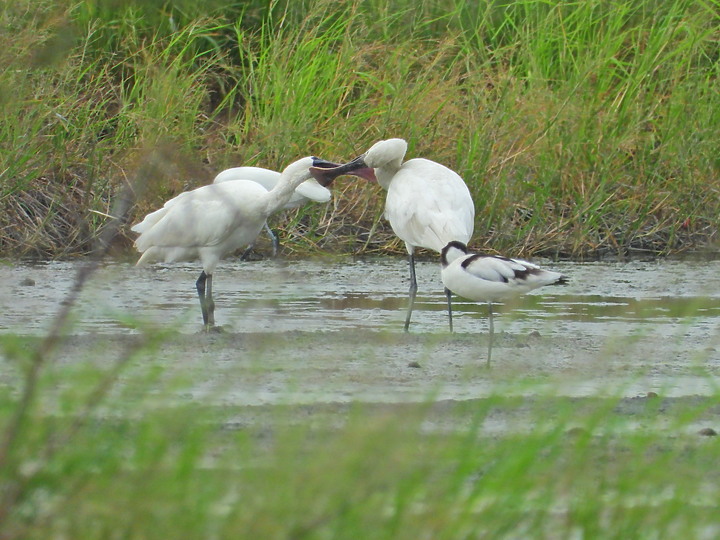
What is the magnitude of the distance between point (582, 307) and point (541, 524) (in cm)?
517

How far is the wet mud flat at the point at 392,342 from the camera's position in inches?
173

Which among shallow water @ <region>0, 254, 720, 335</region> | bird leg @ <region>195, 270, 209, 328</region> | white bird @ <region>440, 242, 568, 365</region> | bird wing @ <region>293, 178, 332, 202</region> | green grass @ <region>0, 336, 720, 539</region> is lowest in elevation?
shallow water @ <region>0, 254, 720, 335</region>

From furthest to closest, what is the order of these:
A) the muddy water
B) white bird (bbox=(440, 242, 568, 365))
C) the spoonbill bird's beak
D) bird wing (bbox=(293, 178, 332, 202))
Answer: bird wing (bbox=(293, 178, 332, 202)) → the spoonbill bird's beak → white bird (bbox=(440, 242, 568, 365)) → the muddy water

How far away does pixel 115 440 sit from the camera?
2.84m

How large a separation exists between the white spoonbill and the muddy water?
1.43 feet

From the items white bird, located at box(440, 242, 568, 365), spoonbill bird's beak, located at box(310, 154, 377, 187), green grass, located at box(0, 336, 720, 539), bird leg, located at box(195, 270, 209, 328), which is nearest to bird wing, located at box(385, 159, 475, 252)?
spoonbill bird's beak, located at box(310, 154, 377, 187)

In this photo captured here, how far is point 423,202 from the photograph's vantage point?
716 cm

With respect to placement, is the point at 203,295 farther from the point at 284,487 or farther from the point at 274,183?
the point at 284,487

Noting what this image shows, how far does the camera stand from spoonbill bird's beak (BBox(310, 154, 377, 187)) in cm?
780

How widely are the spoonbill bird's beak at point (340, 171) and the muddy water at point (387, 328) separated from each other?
0.60 m

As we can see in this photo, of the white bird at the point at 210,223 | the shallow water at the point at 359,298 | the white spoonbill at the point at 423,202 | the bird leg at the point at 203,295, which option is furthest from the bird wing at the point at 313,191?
the bird leg at the point at 203,295

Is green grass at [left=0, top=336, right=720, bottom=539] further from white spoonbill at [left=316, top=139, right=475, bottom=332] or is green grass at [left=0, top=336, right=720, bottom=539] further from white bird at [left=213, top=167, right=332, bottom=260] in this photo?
white bird at [left=213, top=167, right=332, bottom=260]

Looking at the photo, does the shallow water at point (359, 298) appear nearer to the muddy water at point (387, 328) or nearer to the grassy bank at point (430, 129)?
the muddy water at point (387, 328)

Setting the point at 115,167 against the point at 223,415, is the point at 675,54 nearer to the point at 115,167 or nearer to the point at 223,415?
the point at 115,167
